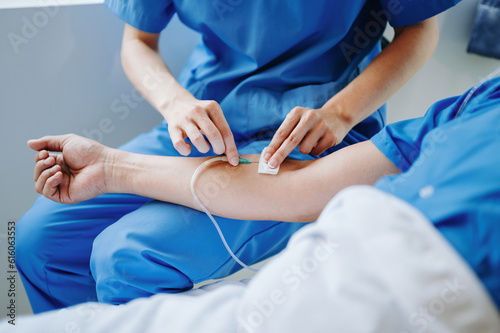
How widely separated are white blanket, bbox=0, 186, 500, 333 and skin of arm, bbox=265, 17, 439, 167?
32 cm

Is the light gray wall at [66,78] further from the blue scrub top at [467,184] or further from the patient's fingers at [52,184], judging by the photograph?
the blue scrub top at [467,184]

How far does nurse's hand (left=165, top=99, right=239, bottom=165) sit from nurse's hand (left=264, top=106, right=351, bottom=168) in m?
0.08

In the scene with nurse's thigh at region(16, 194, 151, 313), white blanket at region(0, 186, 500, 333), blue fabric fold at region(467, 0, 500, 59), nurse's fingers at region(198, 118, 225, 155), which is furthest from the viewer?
blue fabric fold at region(467, 0, 500, 59)

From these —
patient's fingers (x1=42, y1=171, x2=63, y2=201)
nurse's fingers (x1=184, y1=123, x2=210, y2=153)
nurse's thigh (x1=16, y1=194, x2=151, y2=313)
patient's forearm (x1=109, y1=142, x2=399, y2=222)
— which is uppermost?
nurse's fingers (x1=184, y1=123, x2=210, y2=153)

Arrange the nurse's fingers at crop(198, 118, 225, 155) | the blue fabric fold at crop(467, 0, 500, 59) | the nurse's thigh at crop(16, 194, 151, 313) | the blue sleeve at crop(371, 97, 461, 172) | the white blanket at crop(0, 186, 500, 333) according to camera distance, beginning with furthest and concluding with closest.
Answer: the blue fabric fold at crop(467, 0, 500, 59) < the nurse's thigh at crop(16, 194, 151, 313) < the nurse's fingers at crop(198, 118, 225, 155) < the blue sleeve at crop(371, 97, 461, 172) < the white blanket at crop(0, 186, 500, 333)

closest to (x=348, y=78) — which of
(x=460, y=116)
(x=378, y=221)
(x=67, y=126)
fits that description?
(x=460, y=116)

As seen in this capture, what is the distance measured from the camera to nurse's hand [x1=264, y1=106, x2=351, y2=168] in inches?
30.8

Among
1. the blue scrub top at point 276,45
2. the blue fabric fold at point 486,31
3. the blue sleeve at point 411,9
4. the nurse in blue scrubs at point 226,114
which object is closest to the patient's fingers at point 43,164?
the nurse in blue scrubs at point 226,114

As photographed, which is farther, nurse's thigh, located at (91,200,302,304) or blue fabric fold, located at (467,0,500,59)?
blue fabric fold, located at (467,0,500,59)

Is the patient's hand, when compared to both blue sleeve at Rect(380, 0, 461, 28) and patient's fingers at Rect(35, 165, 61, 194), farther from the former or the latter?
blue sleeve at Rect(380, 0, 461, 28)

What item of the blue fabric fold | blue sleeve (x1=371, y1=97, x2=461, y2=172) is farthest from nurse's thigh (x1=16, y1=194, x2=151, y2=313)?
the blue fabric fold

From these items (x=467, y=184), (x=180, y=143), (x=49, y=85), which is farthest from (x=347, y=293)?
(x=49, y=85)

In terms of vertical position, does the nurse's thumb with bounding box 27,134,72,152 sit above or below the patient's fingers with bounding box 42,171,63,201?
above

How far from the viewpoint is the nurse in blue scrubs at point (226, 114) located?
77 centimetres
